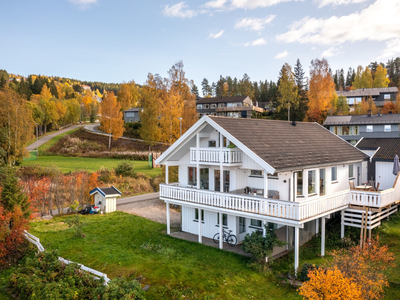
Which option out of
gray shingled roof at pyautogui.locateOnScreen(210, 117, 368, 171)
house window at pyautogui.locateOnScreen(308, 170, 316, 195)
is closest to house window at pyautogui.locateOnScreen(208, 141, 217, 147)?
gray shingled roof at pyautogui.locateOnScreen(210, 117, 368, 171)

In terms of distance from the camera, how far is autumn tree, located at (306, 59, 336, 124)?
51375 millimetres

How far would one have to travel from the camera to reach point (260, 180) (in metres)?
15.6

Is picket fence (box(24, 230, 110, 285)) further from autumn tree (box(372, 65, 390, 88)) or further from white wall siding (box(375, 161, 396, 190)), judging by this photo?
autumn tree (box(372, 65, 390, 88))

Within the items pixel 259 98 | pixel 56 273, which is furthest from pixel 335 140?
pixel 259 98

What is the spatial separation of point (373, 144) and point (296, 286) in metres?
14.8

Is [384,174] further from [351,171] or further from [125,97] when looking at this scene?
[125,97]

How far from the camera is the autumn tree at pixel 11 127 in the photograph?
31234 millimetres

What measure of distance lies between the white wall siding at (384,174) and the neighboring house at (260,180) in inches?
86.0

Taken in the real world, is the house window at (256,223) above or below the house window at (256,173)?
below

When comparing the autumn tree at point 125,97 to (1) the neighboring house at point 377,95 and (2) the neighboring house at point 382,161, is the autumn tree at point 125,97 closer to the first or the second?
(1) the neighboring house at point 377,95

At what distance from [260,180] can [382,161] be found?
10.3m

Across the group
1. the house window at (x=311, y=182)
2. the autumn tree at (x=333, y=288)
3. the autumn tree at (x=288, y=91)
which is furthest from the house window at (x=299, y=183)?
the autumn tree at (x=288, y=91)

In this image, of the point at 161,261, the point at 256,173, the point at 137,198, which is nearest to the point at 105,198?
the point at 137,198

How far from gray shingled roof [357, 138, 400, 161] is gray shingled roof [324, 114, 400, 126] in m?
22.3
